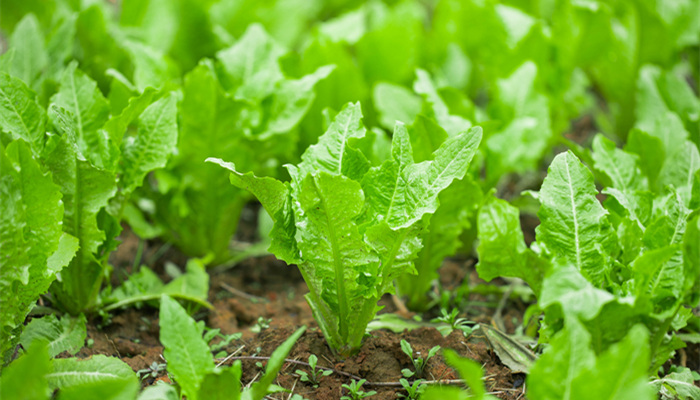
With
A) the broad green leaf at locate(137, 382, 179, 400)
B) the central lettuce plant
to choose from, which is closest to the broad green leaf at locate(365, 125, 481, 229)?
the central lettuce plant

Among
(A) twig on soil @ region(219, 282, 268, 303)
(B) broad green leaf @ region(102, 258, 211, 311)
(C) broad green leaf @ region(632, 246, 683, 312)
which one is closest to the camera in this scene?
(C) broad green leaf @ region(632, 246, 683, 312)

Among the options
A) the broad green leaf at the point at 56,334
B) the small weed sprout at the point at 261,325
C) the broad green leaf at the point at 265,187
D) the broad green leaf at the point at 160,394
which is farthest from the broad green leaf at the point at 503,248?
the broad green leaf at the point at 56,334

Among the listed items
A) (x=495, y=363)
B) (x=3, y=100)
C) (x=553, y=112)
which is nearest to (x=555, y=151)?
(x=553, y=112)

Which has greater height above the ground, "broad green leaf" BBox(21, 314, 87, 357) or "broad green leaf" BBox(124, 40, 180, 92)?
"broad green leaf" BBox(124, 40, 180, 92)

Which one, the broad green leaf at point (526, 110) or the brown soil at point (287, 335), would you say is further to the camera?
the broad green leaf at point (526, 110)

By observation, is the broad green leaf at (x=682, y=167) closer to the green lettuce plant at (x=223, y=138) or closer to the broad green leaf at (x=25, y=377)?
the green lettuce plant at (x=223, y=138)

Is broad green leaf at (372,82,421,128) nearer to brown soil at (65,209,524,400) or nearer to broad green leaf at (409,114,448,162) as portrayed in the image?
broad green leaf at (409,114,448,162)

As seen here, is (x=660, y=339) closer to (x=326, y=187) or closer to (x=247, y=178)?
(x=326, y=187)
